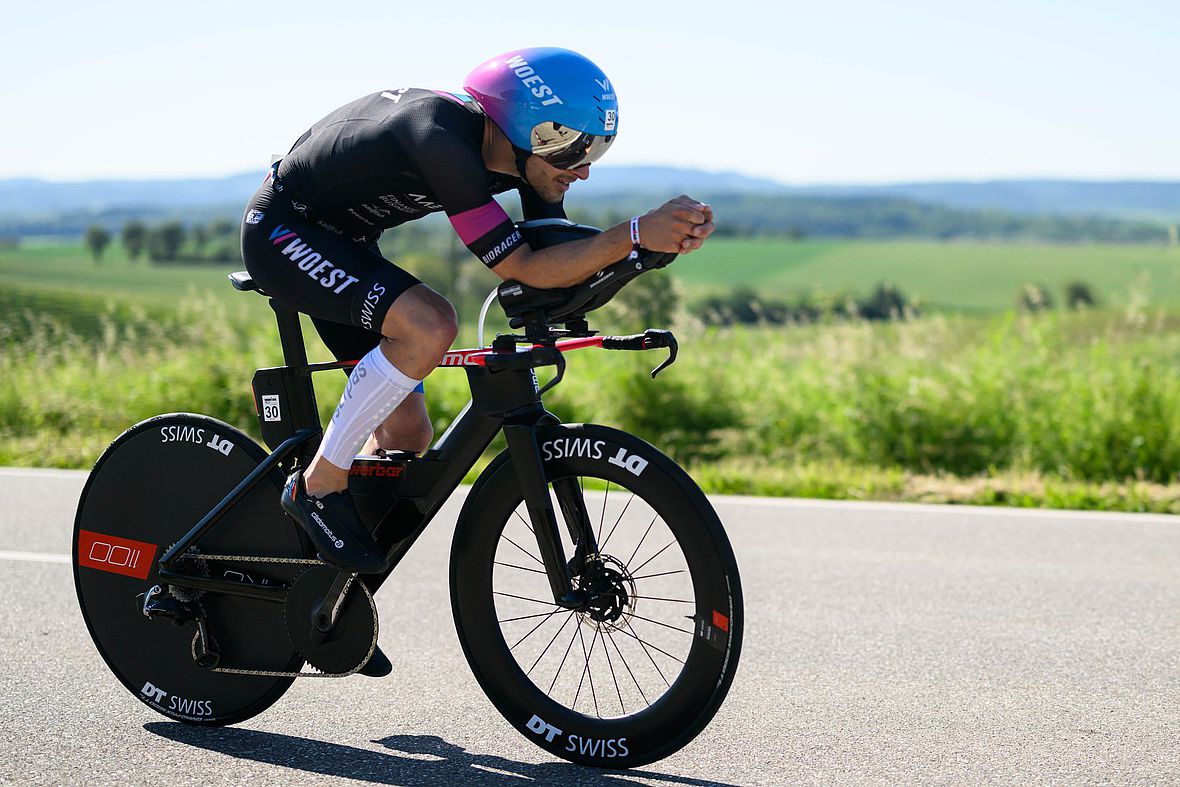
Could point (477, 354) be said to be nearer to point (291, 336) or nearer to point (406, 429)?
point (406, 429)

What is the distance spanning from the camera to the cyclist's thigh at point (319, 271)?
3477mm

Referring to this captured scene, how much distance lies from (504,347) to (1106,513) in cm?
485

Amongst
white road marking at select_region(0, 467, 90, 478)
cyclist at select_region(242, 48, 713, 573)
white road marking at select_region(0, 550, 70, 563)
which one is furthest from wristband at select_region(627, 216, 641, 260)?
white road marking at select_region(0, 467, 90, 478)

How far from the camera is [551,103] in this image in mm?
3311

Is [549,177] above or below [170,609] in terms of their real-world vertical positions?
above

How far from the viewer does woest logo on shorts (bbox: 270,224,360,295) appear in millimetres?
3533

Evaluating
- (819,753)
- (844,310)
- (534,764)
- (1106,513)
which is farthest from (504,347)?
(844,310)

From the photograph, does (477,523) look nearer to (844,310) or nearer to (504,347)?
(504,347)

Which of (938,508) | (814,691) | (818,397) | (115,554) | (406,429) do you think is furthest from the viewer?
(818,397)

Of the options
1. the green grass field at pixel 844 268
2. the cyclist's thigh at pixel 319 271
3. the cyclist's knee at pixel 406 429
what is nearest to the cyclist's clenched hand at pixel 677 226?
the cyclist's thigh at pixel 319 271

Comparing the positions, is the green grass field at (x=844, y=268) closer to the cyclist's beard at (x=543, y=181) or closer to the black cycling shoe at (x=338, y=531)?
the cyclist's beard at (x=543, y=181)

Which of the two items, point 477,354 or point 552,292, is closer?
point 552,292

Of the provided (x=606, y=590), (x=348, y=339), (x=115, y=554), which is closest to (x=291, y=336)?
(x=348, y=339)

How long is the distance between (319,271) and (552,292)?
689mm
